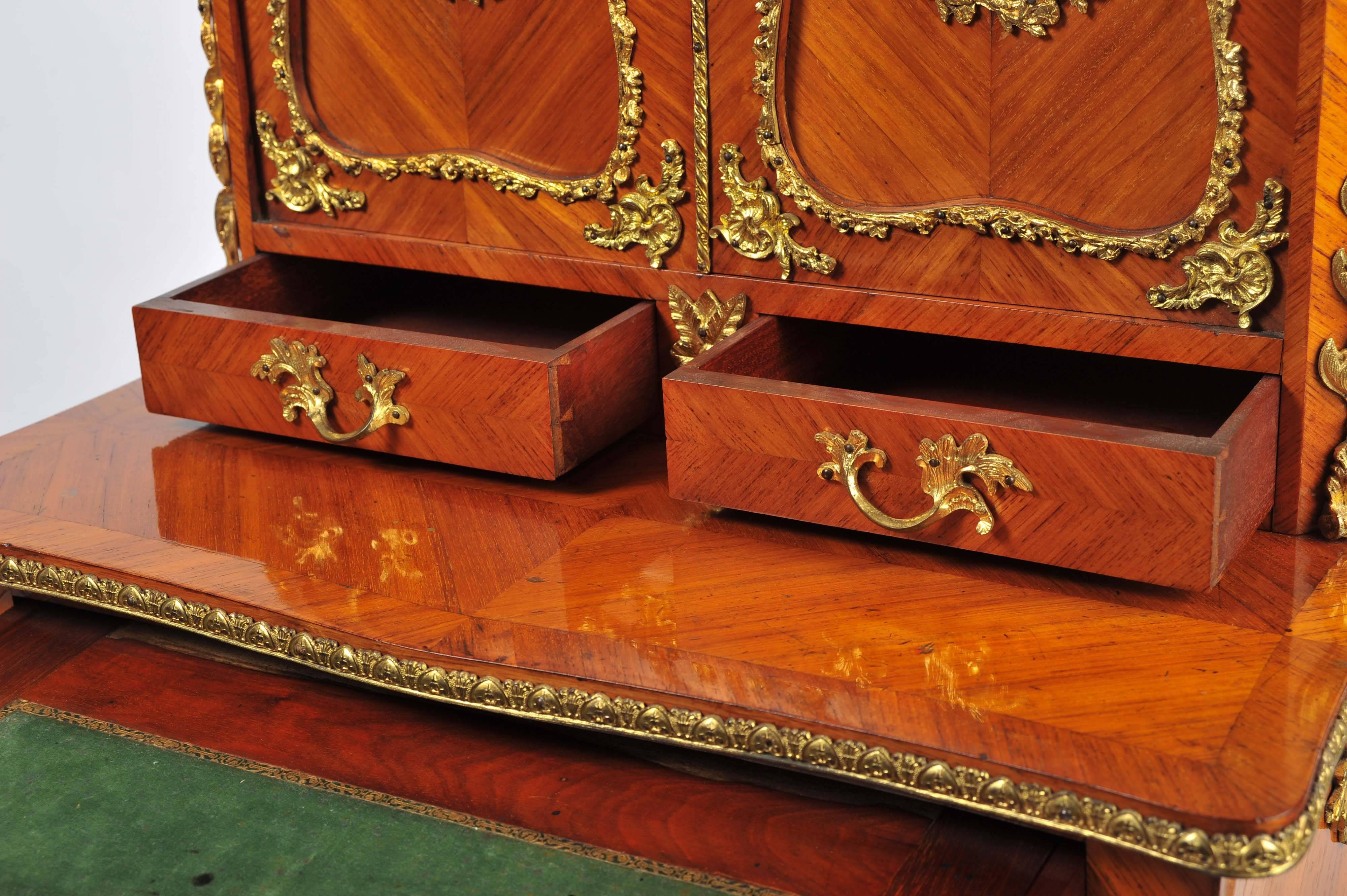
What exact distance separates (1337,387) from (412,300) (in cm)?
113

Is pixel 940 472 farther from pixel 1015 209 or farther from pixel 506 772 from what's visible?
pixel 506 772

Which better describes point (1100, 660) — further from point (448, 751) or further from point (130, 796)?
point (130, 796)

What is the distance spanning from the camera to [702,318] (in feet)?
5.20

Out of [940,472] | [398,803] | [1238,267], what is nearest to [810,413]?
[940,472]

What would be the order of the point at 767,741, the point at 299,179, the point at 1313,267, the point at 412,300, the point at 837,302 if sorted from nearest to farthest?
the point at 767,741, the point at 1313,267, the point at 837,302, the point at 299,179, the point at 412,300

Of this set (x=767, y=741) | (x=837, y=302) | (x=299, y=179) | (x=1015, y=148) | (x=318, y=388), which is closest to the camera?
(x=767, y=741)

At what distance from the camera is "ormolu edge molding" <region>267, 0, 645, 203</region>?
1533 mm

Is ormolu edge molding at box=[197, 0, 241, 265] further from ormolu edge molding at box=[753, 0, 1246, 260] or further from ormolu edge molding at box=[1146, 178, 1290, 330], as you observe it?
ormolu edge molding at box=[1146, 178, 1290, 330]

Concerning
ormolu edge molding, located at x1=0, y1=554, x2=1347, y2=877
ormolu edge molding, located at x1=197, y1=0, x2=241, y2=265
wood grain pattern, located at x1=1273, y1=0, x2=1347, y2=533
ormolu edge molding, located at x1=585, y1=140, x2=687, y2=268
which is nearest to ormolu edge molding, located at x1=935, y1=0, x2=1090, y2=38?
wood grain pattern, located at x1=1273, y1=0, x2=1347, y2=533

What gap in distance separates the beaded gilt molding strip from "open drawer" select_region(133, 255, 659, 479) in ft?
1.23

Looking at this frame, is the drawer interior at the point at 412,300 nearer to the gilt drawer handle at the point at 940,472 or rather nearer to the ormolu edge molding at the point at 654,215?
the ormolu edge molding at the point at 654,215

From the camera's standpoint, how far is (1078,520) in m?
1.26

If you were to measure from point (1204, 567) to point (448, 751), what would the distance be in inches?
26.1

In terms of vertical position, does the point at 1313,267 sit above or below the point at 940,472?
above
